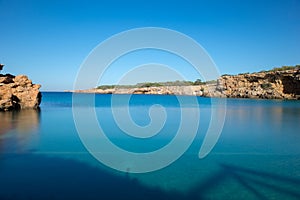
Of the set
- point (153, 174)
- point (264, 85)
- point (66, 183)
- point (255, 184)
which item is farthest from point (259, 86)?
point (66, 183)

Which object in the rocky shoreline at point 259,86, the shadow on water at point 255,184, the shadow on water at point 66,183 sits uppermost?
the rocky shoreline at point 259,86

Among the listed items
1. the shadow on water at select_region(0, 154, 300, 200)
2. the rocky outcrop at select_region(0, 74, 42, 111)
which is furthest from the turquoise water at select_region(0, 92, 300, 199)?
the rocky outcrop at select_region(0, 74, 42, 111)

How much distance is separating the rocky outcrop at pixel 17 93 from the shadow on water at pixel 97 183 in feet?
85.6

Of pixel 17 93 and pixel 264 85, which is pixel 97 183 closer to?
pixel 17 93

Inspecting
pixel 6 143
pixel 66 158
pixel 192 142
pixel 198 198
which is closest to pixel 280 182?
pixel 198 198

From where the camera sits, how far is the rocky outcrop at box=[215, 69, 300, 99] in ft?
227

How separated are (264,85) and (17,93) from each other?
233 ft

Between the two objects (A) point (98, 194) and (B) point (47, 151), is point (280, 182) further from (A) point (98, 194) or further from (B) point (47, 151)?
(B) point (47, 151)

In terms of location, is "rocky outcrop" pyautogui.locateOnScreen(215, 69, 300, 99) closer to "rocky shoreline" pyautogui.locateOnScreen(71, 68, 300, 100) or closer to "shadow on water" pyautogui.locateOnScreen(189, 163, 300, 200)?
"rocky shoreline" pyautogui.locateOnScreen(71, 68, 300, 100)

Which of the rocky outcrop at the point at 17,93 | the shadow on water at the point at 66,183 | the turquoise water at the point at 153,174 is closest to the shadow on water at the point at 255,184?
the turquoise water at the point at 153,174

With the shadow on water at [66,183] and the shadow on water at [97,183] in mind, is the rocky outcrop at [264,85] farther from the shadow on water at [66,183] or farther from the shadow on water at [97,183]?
the shadow on water at [66,183]

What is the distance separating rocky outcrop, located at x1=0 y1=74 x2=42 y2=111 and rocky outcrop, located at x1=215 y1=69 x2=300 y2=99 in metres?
63.9

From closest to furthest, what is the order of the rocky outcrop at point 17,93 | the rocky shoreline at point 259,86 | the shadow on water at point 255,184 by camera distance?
the shadow on water at point 255,184, the rocky outcrop at point 17,93, the rocky shoreline at point 259,86

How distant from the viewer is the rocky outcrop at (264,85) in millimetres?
69312
